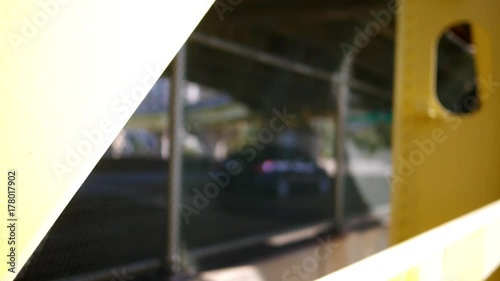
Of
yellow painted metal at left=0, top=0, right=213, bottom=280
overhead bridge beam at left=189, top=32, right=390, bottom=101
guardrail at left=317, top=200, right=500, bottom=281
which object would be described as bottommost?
guardrail at left=317, top=200, right=500, bottom=281

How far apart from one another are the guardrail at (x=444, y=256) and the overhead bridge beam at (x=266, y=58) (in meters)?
3.30

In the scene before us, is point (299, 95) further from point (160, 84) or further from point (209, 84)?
point (160, 84)

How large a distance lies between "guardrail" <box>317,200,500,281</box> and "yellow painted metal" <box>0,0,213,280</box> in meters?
0.78

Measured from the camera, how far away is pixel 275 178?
1139 cm

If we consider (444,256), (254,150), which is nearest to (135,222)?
(254,150)

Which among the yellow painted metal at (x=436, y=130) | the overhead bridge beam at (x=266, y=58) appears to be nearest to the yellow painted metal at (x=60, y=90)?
the yellow painted metal at (x=436, y=130)

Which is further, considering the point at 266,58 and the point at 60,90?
the point at 266,58

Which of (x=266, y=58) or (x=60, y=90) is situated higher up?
(x=266, y=58)

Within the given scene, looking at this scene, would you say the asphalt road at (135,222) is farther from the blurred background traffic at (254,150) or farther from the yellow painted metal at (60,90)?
the yellow painted metal at (60,90)

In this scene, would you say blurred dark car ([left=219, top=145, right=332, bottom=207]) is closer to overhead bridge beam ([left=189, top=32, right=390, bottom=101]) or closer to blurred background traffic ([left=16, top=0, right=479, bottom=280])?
blurred background traffic ([left=16, top=0, right=479, bottom=280])

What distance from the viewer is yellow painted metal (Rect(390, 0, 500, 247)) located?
382cm

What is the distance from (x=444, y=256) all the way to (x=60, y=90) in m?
1.42

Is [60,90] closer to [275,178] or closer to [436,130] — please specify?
[436,130]

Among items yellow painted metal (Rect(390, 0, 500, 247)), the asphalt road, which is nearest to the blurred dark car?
the asphalt road
